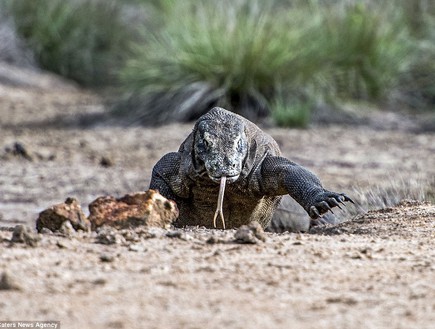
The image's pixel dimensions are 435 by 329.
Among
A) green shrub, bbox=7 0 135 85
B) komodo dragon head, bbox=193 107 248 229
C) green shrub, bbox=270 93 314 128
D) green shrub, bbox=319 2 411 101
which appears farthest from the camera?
green shrub, bbox=7 0 135 85

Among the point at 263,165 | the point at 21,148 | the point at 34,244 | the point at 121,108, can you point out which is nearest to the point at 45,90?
the point at 121,108

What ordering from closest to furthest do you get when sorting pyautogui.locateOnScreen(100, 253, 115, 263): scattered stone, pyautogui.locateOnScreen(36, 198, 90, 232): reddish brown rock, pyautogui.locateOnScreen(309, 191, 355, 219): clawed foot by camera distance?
pyautogui.locateOnScreen(100, 253, 115, 263): scattered stone, pyautogui.locateOnScreen(36, 198, 90, 232): reddish brown rock, pyautogui.locateOnScreen(309, 191, 355, 219): clawed foot

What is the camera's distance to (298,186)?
6207 millimetres

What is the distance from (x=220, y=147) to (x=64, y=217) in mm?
1364

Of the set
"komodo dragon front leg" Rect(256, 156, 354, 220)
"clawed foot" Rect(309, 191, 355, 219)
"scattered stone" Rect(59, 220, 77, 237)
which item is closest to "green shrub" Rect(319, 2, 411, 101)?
"komodo dragon front leg" Rect(256, 156, 354, 220)

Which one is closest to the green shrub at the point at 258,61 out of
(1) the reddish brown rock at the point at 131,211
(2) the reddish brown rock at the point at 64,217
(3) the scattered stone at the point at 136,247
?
(1) the reddish brown rock at the point at 131,211

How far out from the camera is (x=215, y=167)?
20.0ft

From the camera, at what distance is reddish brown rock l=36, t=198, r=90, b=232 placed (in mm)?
5062

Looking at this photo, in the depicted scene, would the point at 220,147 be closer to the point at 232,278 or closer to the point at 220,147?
the point at 220,147

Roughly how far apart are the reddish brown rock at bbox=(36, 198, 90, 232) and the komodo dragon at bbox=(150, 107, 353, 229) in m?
1.06

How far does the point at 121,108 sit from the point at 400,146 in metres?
4.25

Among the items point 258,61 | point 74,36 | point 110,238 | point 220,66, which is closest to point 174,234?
point 110,238

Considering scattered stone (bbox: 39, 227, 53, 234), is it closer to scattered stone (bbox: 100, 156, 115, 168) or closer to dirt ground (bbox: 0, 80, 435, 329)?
dirt ground (bbox: 0, 80, 435, 329)

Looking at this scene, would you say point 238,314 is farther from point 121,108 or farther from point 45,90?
point 45,90
